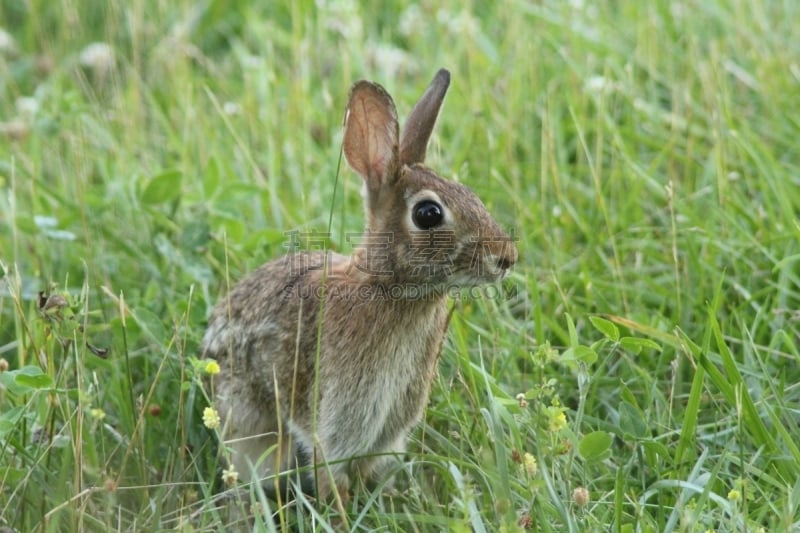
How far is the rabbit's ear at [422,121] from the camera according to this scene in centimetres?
386

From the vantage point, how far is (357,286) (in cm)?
383

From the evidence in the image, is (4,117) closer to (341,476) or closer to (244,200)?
(244,200)

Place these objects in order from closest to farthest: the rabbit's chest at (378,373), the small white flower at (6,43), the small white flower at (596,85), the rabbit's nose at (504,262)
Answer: the rabbit's nose at (504,262) → the rabbit's chest at (378,373) → the small white flower at (596,85) → the small white flower at (6,43)

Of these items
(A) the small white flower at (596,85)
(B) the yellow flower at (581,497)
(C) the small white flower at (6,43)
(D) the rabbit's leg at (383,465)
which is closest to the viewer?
(B) the yellow flower at (581,497)

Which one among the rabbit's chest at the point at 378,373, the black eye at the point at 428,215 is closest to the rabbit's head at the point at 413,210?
the black eye at the point at 428,215

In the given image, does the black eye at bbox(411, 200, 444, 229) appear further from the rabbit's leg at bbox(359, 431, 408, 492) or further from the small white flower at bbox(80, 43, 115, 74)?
the small white flower at bbox(80, 43, 115, 74)

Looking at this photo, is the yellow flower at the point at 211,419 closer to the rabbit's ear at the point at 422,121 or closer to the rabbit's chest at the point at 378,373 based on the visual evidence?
the rabbit's chest at the point at 378,373

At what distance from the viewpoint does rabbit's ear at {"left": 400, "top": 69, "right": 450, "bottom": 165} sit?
152 inches

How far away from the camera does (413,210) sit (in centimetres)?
368

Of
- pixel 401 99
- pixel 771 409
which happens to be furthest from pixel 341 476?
pixel 401 99

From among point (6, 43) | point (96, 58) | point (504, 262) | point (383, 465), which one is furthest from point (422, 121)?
point (6, 43)

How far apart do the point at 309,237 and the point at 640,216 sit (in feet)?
4.51

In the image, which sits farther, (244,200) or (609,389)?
(244,200)

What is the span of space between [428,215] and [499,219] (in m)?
1.38
